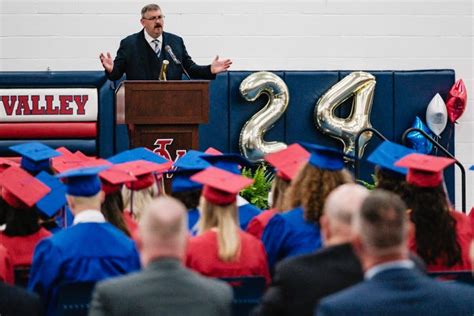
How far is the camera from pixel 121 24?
11859 mm

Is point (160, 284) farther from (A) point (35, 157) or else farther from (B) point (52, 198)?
(A) point (35, 157)

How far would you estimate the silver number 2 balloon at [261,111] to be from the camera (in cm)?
1127

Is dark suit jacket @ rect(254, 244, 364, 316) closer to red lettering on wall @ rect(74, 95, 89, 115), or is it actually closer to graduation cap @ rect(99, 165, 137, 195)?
graduation cap @ rect(99, 165, 137, 195)

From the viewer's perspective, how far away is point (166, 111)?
8.50 meters

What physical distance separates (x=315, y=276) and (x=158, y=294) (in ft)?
2.24

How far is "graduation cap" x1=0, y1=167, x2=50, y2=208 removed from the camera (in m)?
5.39

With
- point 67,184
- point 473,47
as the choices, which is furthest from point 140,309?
point 473,47

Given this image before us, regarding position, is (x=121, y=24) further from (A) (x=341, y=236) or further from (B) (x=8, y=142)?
(A) (x=341, y=236)

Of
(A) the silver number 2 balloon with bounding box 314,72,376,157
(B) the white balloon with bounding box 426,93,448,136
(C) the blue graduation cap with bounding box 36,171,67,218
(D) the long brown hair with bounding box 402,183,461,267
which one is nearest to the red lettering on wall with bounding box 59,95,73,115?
(A) the silver number 2 balloon with bounding box 314,72,376,157

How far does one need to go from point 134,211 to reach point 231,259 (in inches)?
54.0

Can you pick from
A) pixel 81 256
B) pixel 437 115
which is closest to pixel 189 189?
pixel 81 256

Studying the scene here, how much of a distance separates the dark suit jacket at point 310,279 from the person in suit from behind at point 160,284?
1.58 ft

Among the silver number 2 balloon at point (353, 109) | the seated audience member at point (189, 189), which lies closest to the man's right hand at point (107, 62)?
the silver number 2 balloon at point (353, 109)

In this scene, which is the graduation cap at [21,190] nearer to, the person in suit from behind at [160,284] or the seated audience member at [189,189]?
the seated audience member at [189,189]
